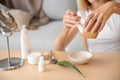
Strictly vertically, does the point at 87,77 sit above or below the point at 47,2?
below

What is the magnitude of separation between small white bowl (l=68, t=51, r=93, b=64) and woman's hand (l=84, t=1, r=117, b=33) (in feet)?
0.54

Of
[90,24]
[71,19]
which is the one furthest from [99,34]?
[90,24]

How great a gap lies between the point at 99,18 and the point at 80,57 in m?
0.27

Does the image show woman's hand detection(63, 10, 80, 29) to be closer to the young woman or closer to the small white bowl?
Result: the young woman

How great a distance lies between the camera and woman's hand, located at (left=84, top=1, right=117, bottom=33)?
1219 millimetres

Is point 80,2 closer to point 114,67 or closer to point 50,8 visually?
point 114,67

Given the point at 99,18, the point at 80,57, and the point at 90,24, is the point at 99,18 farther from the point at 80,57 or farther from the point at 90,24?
the point at 80,57

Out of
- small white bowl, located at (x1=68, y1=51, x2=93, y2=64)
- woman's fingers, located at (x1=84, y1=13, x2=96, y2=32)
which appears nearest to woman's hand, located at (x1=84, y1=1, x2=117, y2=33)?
woman's fingers, located at (x1=84, y1=13, x2=96, y2=32)

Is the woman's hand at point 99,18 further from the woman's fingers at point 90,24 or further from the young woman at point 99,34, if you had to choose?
the young woman at point 99,34

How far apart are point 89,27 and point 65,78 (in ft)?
0.85

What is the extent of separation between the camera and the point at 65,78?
1194mm

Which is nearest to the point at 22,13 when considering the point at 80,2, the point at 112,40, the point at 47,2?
the point at 47,2

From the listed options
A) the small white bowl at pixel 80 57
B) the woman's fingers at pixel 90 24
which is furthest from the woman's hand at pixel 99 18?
the small white bowl at pixel 80 57

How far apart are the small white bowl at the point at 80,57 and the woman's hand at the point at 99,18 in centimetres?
16
